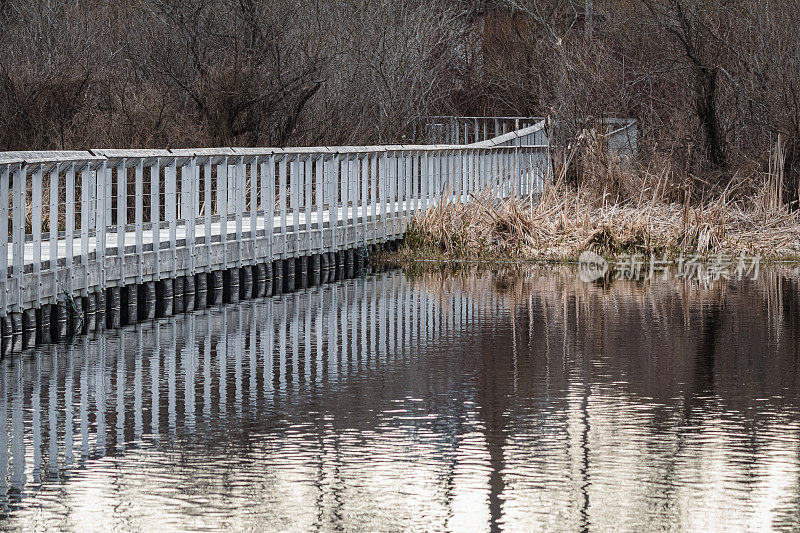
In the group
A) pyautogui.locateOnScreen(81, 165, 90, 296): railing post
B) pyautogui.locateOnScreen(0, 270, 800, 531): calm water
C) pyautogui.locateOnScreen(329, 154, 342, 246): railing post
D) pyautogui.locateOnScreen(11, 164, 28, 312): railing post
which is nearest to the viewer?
pyautogui.locateOnScreen(0, 270, 800, 531): calm water

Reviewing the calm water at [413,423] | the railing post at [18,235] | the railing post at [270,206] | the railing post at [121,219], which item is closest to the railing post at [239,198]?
the railing post at [270,206]

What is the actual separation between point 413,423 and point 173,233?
10182mm

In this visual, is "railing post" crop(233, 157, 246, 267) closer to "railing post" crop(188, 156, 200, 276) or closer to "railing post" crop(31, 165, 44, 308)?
"railing post" crop(188, 156, 200, 276)

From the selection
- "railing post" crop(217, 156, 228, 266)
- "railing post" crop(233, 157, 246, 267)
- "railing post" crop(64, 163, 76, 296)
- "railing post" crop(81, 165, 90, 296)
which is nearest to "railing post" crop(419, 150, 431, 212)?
"railing post" crop(233, 157, 246, 267)

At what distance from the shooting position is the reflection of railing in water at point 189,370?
11319mm

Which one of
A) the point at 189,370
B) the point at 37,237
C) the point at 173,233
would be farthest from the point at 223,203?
the point at 189,370

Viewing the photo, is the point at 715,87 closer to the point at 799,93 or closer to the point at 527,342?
the point at 799,93

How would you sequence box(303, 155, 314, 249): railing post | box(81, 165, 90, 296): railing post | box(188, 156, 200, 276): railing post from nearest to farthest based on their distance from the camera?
box(81, 165, 90, 296): railing post, box(188, 156, 200, 276): railing post, box(303, 155, 314, 249): railing post

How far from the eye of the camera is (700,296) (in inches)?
858

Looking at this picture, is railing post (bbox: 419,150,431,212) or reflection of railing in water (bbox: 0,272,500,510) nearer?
reflection of railing in water (bbox: 0,272,500,510)

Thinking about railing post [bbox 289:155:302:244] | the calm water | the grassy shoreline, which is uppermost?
railing post [bbox 289:155:302:244]

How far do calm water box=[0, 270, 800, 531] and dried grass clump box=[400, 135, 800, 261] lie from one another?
8399 millimetres

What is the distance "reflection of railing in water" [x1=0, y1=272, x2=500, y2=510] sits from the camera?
1132cm

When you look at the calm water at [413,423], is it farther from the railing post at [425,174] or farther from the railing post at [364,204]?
the railing post at [425,174]
